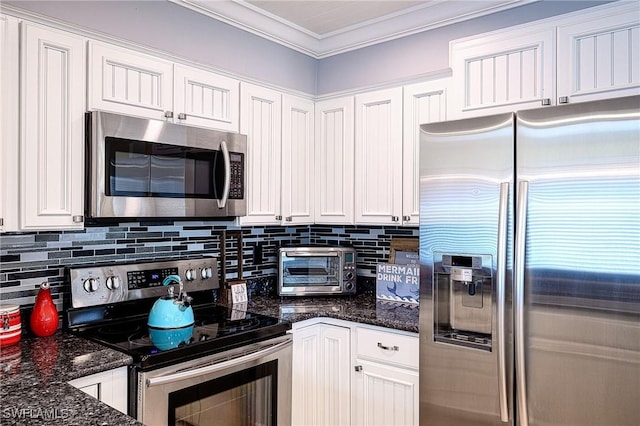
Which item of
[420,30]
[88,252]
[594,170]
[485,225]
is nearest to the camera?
[594,170]

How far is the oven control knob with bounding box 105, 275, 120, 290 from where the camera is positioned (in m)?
2.28

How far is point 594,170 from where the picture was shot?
1.76m

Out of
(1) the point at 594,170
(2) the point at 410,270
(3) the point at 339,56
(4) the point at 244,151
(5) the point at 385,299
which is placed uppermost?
(3) the point at 339,56

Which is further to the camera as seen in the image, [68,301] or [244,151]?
[244,151]

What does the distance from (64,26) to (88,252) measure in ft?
3.28

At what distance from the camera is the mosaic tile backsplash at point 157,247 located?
2.11 m

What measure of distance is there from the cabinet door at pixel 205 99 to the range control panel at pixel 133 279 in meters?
0.74

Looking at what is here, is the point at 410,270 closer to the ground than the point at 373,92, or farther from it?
closer to the ground

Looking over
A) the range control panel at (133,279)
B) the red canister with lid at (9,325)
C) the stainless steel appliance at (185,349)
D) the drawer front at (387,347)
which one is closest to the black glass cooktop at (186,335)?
the stainless steel appliance at (185,349)

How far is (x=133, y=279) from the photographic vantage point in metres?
2.38

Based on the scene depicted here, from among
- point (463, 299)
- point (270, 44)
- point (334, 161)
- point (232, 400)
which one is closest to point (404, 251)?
point (334, 161)

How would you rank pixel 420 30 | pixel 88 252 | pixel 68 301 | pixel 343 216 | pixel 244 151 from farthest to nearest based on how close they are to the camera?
1. pixel 343 216
2. pixel 420 30
3. pixel 244 151
4. pixel 88 252
5. pixel 68 301

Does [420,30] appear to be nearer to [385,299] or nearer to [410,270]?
[410,270]

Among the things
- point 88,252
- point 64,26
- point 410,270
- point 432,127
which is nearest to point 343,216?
point 410,270
